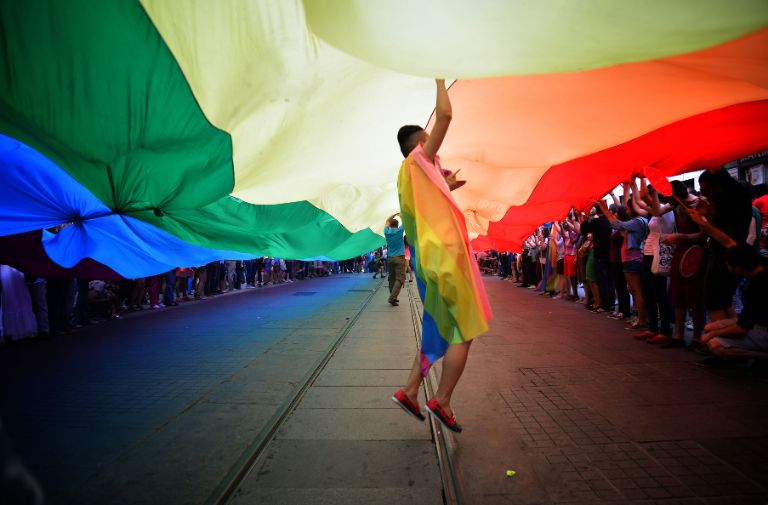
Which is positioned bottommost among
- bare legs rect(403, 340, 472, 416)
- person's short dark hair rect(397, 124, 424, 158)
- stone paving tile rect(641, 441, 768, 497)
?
stone paving tile rect(641, 441, 768, 497)

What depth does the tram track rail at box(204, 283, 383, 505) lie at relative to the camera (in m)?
2.00

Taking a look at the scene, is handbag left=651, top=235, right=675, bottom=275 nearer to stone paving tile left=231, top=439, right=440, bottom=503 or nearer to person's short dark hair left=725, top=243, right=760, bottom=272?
person's short dark hair left=725, top=243, right=760, bottom=272

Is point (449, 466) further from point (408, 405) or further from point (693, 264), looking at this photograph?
point (693, 264)

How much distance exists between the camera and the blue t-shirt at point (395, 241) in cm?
933

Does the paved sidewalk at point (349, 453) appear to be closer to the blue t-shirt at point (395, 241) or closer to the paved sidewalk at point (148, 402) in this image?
the paved sidewalk at point (148, 402)

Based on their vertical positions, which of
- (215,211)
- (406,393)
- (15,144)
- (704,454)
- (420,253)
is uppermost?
Answer: (15,144)

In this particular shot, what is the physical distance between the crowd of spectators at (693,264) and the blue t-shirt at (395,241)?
11.7 ft

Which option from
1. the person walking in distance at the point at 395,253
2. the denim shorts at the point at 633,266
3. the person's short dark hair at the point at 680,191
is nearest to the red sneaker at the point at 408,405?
the person's short dark hair at the point at 680,191

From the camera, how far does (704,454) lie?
2312 mm

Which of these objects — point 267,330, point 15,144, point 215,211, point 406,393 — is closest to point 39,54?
point 15,144

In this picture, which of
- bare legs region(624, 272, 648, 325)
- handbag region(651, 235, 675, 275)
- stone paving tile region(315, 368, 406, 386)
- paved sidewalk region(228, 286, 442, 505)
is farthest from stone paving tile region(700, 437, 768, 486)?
bare legs region(624, 272, 648, 325)

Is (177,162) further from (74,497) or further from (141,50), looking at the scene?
(74,497)

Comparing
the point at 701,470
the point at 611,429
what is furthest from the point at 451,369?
the point at 701,470

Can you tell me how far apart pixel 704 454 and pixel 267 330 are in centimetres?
560
